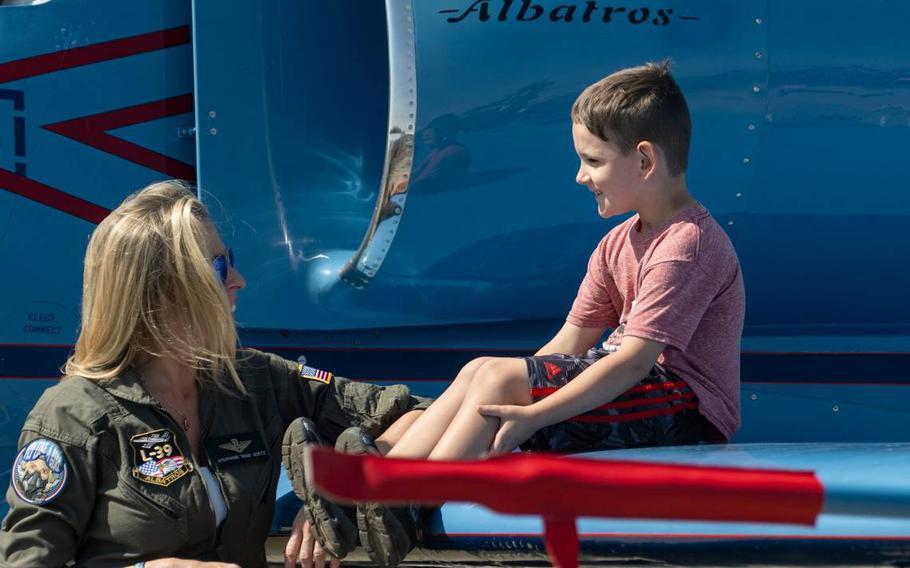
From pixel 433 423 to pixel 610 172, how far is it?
0.63 m

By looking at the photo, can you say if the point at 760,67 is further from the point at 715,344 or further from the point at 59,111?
the point at 59,111

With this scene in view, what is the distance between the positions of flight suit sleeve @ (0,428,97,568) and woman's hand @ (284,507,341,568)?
1.24 ft

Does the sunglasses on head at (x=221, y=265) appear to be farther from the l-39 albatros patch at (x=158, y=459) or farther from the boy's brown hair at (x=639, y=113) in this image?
the boy's brown hair at (x=639, y=113)

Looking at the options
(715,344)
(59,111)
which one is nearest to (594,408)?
(715,344)

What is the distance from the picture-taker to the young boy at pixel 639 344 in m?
2.38

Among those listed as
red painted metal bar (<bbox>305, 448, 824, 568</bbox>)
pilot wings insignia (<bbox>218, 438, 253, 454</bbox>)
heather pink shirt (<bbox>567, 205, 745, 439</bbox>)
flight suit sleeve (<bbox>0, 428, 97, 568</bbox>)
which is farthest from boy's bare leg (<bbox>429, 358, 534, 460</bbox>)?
red painted metal bar (<bbox>305, 448, 824, 568</bbox>)

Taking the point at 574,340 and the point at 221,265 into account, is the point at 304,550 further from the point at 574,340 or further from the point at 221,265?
the point at 574,340

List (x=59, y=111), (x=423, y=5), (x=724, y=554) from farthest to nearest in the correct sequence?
1. (x=59, y=111)
2. (x=423, y=5)
3. (x=724, y=554)

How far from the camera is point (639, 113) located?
8.21 ft

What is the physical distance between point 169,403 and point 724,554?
101 cm

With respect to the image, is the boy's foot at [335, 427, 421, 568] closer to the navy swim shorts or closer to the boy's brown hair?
the navy swim shorts

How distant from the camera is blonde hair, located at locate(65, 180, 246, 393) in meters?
2.15

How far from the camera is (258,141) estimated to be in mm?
3268

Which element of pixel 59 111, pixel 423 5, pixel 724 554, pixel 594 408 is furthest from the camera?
pixel 59 111
